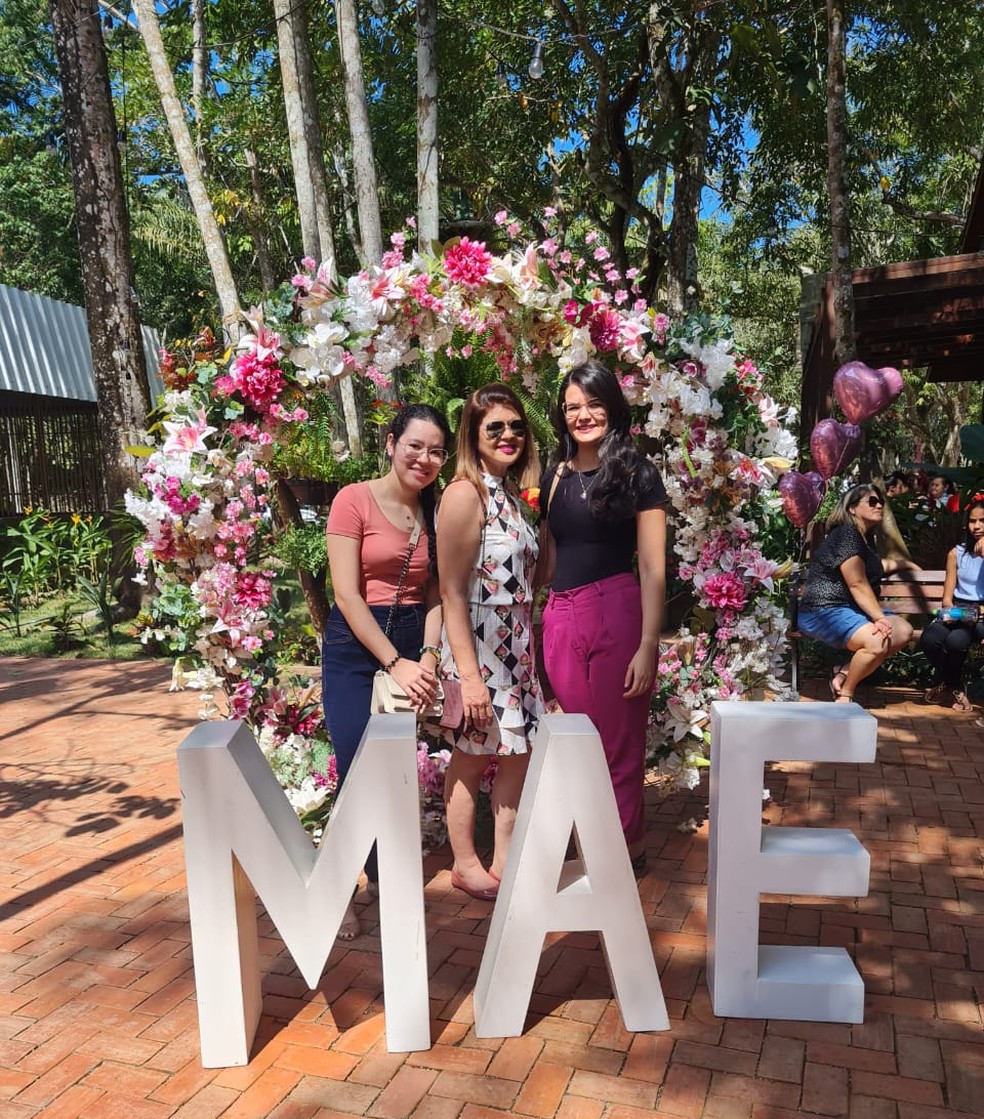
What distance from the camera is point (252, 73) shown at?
19.2 metres

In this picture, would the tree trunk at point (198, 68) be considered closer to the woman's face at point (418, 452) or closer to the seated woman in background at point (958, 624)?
the seated woman in background at point (958, 624)

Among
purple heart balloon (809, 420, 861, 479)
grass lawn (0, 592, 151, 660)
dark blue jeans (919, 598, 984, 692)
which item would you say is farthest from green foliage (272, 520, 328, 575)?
dark blue jeans (919, 598, 984, 692)

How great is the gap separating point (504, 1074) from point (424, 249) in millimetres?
3269

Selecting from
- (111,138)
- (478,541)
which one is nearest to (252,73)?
(111,138)

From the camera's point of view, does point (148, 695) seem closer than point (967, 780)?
No

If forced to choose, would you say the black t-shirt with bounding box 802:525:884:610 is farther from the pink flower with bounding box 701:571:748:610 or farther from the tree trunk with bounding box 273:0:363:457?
the tree trunk with bounding box 273:0:363:457

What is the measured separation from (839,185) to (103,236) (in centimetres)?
622

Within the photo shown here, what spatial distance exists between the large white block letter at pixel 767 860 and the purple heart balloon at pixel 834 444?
4105mm

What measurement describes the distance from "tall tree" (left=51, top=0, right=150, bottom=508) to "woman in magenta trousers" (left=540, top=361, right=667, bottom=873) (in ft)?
19.9

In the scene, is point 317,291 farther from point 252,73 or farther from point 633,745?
point 252,73

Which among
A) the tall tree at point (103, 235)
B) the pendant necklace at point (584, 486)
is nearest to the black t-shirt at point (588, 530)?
the pendant necklace at point (584, 486)

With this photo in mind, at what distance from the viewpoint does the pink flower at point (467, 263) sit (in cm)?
389

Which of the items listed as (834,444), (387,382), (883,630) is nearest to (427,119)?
(834,444)

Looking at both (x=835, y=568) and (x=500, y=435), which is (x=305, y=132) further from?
(x=500, y=435)
